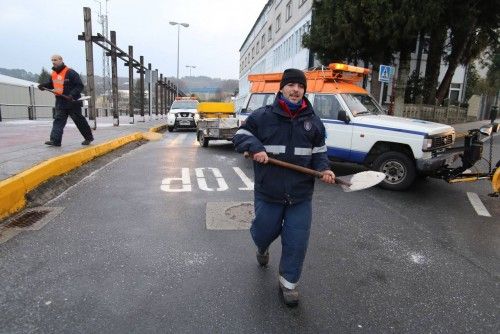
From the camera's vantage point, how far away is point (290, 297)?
301 centimetres

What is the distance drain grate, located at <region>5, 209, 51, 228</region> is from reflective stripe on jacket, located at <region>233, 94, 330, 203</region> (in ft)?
10.4

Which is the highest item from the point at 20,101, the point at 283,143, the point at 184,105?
the point at 184,105

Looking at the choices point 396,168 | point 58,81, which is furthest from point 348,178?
point 58,81

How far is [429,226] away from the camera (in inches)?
200

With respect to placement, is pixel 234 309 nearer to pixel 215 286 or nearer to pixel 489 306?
pixel 215 286

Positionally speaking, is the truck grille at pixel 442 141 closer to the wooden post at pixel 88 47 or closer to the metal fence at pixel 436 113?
the metal fence at pixel 436 113

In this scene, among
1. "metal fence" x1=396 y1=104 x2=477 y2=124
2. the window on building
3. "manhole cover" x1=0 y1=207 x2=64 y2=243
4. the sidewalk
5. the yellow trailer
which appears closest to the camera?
"manhole cover" x1=0 y1=207 x2=64 y2=243

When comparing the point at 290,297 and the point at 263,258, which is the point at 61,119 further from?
the point at 290,297

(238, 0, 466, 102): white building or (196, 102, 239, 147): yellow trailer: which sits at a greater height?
(238, 0, 466, 102): white building

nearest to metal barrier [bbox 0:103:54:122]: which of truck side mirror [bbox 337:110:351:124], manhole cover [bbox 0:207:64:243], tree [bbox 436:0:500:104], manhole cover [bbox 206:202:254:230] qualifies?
manhole cover [bbox 0:207:64:243]

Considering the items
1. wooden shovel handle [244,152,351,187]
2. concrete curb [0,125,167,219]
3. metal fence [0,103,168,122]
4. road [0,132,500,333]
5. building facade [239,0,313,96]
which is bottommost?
road [0,132,500,333]

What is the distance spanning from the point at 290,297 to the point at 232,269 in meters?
0.77

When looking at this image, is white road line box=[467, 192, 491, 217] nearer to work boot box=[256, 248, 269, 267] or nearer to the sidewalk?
work boot box=[256, 248, 269, 267]

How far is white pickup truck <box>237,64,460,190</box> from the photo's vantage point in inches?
263
